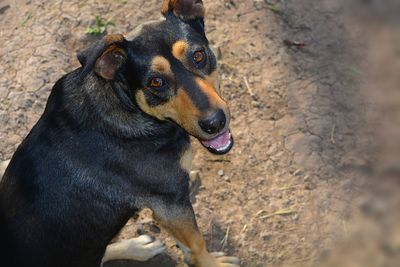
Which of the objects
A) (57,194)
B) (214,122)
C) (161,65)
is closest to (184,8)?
(161,65)

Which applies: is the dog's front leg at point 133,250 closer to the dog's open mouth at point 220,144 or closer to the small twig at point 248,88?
the dog's open mouth at point 220,144

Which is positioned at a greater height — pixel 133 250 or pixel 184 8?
pixel 184 8

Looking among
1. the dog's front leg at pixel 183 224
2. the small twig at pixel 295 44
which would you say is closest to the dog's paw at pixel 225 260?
the dog's front leg at pixel 183 224

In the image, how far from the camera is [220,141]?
4.98 metres

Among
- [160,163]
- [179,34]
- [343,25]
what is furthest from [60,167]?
[343,25]

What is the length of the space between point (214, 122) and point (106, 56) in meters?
0.97

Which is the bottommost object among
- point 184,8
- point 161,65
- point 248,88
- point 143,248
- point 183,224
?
point 143,248

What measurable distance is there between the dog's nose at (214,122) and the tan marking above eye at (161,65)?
47 cm

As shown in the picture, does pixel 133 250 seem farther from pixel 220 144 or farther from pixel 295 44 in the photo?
pixel 295 44

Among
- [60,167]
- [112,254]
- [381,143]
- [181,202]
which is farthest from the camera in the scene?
[381,143]

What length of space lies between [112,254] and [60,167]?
1533mm

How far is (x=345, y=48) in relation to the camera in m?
6.82

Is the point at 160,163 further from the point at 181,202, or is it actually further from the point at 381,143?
the point at 381,143

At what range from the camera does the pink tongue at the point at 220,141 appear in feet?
16.2
